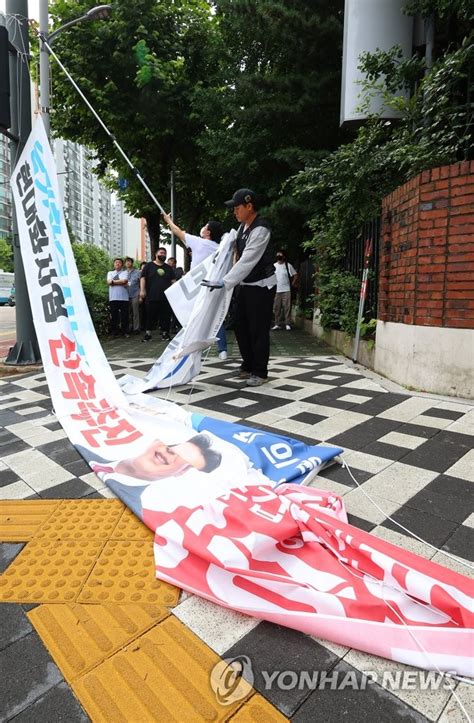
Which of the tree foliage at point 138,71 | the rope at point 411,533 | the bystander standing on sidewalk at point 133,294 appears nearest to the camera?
the rope at point 411,533

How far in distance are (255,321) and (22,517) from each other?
322cm

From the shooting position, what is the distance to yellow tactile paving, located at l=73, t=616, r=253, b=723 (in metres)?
1.22

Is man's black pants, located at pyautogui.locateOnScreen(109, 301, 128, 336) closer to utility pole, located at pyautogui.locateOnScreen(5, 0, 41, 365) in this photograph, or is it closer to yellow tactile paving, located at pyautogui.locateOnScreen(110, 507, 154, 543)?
utility pole, located at pyautogui.locateOnScreen(5, 0, 41, 365)

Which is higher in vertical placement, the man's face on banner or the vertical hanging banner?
the vertical hanging banner

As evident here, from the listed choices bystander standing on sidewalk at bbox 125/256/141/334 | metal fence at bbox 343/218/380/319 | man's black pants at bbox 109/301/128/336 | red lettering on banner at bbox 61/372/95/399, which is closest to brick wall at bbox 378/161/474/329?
metal fence at bbox 343/218/380/319

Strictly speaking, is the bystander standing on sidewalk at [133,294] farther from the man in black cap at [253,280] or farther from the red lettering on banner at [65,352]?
the red lettering on banner at [65,352]

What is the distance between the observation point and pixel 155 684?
1.31 metres

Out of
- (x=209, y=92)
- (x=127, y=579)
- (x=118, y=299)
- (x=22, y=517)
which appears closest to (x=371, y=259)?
(x=22, y=517)

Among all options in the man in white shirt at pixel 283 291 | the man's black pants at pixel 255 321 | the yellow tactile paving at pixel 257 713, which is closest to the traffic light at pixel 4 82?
the man's black pants at pixel 255 321

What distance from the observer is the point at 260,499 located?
2064mm

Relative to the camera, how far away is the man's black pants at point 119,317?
34.9ft

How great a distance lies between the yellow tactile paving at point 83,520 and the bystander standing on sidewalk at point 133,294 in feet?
30.0

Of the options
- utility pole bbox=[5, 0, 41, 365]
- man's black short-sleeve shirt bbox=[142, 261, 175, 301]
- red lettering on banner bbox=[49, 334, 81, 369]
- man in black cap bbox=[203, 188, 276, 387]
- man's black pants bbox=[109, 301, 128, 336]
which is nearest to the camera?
red lettering on banner bbox=[49, 334, 81, 369]

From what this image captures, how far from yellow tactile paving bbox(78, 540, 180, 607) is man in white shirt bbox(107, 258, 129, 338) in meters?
9.01
